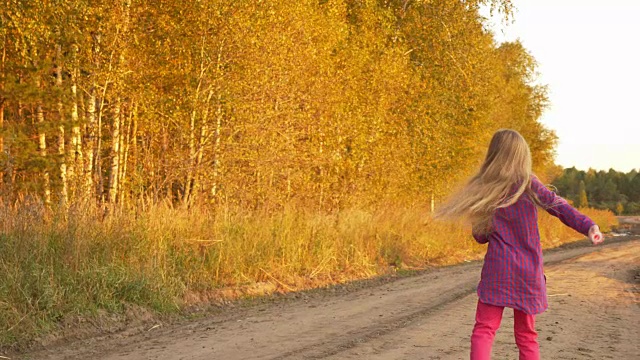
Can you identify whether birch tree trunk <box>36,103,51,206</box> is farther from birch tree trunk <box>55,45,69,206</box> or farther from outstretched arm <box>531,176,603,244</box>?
outstretched arm <box>531,176,603,244</box>

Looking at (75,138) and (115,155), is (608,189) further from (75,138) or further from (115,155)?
(75,138)

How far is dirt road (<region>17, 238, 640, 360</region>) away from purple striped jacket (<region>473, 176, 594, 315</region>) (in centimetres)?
248

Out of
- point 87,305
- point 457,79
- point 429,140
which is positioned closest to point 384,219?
point 429,140

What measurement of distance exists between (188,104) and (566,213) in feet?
35.2

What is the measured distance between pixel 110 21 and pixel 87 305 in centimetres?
615

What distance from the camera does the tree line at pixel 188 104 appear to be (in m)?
13.8

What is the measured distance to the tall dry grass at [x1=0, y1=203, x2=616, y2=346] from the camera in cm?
923

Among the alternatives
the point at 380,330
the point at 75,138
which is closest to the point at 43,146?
the point at 75,138

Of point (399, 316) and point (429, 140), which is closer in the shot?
point (399, 316)

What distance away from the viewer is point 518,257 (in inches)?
218

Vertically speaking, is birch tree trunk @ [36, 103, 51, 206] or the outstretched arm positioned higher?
birch tree trunk @ [36, 103, 51, 206]

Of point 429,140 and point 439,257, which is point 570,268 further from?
point 429,140

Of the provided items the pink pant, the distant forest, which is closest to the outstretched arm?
the pink pant

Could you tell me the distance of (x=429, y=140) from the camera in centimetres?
2375
